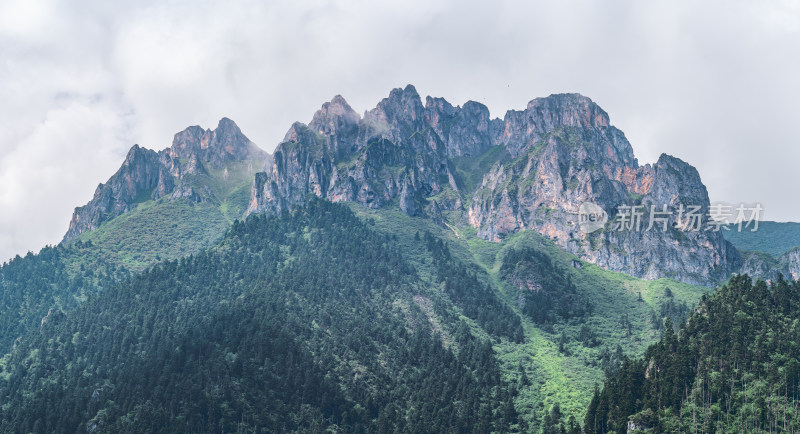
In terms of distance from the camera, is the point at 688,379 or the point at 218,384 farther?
the point at 218,384

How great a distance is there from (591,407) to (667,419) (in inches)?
943

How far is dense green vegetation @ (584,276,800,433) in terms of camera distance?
5915 inches

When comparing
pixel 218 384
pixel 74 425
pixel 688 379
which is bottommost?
pixel 74 425

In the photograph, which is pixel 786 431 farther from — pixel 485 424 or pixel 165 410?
pixel 165 410

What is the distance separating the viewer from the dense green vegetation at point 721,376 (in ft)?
493

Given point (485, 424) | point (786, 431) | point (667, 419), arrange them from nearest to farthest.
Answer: point (786, 431) → point (667, 419) → point (485, 424)

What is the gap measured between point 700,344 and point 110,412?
158401mm

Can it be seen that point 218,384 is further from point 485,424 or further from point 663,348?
point 663,348

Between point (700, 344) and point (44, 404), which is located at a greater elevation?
point (700, 344)

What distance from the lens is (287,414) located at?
192 metres

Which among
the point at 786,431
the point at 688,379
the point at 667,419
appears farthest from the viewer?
the point at 688,379

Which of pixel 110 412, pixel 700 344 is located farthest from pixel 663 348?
pixel 110 412

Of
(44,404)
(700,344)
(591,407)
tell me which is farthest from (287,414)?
(700,344)

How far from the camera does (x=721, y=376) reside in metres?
160
